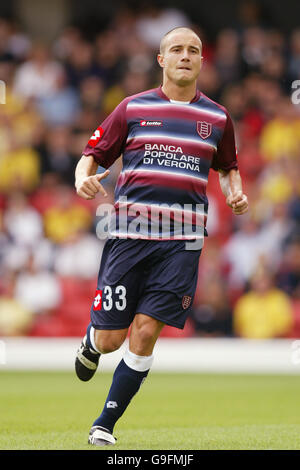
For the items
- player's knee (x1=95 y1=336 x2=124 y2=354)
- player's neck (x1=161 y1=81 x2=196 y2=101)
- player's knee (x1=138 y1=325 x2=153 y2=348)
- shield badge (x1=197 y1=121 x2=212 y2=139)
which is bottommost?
player's knee (x1=95 y1=336 x2=124 y2=354)

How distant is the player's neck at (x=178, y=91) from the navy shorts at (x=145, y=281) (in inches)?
35.9

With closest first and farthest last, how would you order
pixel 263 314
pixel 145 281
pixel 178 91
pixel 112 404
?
pixel 112 404, pixel 145 281, pixel 178 91, pixel 263 314

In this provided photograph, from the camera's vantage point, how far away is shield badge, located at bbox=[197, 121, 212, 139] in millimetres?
5902

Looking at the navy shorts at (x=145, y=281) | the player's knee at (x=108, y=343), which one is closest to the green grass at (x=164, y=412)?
the player's knee at (x=108, y=343)

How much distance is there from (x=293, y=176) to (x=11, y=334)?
4.78m

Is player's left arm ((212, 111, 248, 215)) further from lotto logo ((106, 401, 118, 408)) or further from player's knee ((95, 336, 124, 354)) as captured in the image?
lotto logo ((106, 401, 118, 408))

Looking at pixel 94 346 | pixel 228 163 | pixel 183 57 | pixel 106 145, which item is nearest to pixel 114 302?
pixel 94 346

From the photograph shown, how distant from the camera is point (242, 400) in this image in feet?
28.5

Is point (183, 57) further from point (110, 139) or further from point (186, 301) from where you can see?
point (186, 301)

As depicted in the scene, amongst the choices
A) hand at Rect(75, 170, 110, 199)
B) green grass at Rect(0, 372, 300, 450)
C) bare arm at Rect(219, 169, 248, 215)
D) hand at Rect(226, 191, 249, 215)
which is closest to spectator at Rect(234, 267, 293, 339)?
green grass at Rect(0, 372, 300, 450)

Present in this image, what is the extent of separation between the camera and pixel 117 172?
47.2ft

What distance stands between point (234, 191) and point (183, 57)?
2.99ft

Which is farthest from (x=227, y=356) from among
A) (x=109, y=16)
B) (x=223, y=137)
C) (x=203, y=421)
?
(x=109, y=16)

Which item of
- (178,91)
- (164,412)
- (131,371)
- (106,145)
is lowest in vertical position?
(164,412)
